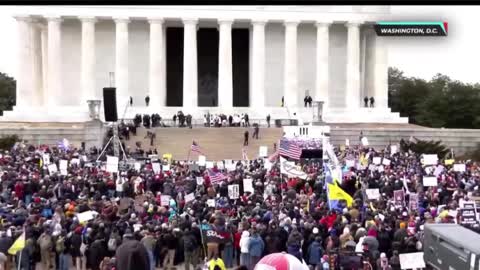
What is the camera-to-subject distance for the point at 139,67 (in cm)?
7106

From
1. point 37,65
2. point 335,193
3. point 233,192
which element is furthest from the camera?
point 37,65

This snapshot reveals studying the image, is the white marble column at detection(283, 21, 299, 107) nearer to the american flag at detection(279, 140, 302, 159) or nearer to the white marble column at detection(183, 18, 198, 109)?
the white marble column at detection(183, 18, 198, 109)

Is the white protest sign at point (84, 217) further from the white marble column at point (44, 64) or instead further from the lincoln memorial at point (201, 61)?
the white marble column at point (44, 64)

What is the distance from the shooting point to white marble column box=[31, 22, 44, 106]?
6938 cm

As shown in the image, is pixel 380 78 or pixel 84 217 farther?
pixel 380 78

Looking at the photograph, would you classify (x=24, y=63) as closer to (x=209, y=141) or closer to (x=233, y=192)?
(x=209, y=141)

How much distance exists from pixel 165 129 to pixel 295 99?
16733 mm

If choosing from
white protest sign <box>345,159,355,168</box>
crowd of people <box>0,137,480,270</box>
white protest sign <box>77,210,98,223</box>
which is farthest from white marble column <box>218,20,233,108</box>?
white protest sign <box>77,210,98,223</box>

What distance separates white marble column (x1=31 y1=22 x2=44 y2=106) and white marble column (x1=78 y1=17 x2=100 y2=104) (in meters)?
4.69

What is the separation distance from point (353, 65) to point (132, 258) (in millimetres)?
59482

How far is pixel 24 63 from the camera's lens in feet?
224

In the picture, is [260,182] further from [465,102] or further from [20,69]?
[465,102]

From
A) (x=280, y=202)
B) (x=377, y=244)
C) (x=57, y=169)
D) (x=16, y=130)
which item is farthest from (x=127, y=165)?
(x=377, y=244)


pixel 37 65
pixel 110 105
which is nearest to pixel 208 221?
pixel 110 105
